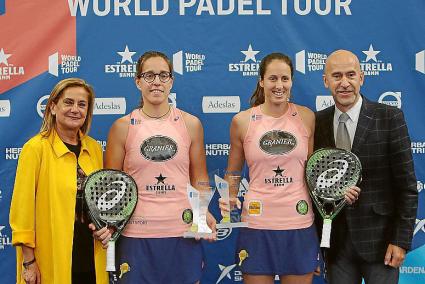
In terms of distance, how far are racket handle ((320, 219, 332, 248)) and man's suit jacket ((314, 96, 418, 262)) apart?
0.52 ft

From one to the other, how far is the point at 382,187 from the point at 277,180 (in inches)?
22.9

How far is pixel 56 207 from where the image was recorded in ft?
9.44

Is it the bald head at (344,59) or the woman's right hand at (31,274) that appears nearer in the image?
the woman's right hand at (31,274)

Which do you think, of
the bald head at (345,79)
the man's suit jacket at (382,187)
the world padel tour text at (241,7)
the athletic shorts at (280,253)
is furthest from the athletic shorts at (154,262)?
the world padel tour text at (241,7)

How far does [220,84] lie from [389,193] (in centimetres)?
153

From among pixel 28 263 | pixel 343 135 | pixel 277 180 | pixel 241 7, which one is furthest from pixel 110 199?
pixel 241 7

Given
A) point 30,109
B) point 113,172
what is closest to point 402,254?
point 113,172

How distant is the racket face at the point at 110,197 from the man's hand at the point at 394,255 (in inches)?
55.5

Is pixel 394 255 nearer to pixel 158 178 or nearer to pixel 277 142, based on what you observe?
pixel 277 142

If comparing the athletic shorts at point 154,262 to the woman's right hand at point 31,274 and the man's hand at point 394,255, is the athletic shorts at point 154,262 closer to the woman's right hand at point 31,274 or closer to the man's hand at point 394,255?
the woman's right hand at point 31,274

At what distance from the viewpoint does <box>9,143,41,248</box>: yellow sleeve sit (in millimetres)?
2867

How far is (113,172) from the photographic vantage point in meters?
2.91

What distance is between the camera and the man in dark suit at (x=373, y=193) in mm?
2936

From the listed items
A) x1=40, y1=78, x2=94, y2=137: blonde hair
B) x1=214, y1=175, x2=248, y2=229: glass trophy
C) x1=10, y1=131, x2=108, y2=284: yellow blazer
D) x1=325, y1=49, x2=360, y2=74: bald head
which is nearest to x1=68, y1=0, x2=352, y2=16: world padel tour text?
x1=325, y1=49, x2=360, y2=74: bald head
